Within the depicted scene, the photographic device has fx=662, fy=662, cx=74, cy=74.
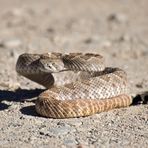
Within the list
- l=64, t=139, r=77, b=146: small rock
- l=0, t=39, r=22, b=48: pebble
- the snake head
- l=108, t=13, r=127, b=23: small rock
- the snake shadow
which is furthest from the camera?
l=108, t=13, r=127, b=23: small rock

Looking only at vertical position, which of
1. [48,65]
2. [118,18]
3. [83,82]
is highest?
[48,65]

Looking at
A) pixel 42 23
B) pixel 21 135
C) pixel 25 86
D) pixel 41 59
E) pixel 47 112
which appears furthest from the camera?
A: pixel 42 23

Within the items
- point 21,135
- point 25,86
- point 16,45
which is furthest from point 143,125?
point 16,45

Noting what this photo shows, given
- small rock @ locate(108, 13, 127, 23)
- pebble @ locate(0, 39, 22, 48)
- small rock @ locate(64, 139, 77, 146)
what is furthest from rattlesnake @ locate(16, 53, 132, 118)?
small rock @ locate(108, 13, 127, 23)

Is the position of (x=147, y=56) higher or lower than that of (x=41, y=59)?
lower

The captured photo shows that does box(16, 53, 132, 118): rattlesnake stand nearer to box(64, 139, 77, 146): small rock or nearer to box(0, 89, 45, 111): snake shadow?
box(0, 89, 45, 111): snake shadow

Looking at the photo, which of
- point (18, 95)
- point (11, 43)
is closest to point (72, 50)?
point (11, 43)

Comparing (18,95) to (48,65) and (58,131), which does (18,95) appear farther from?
(58,131)

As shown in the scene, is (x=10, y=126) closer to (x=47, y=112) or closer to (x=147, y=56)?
(x=47, y=112)

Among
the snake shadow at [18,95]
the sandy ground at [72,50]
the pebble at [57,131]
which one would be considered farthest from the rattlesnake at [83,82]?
the pebble at [57,131]
